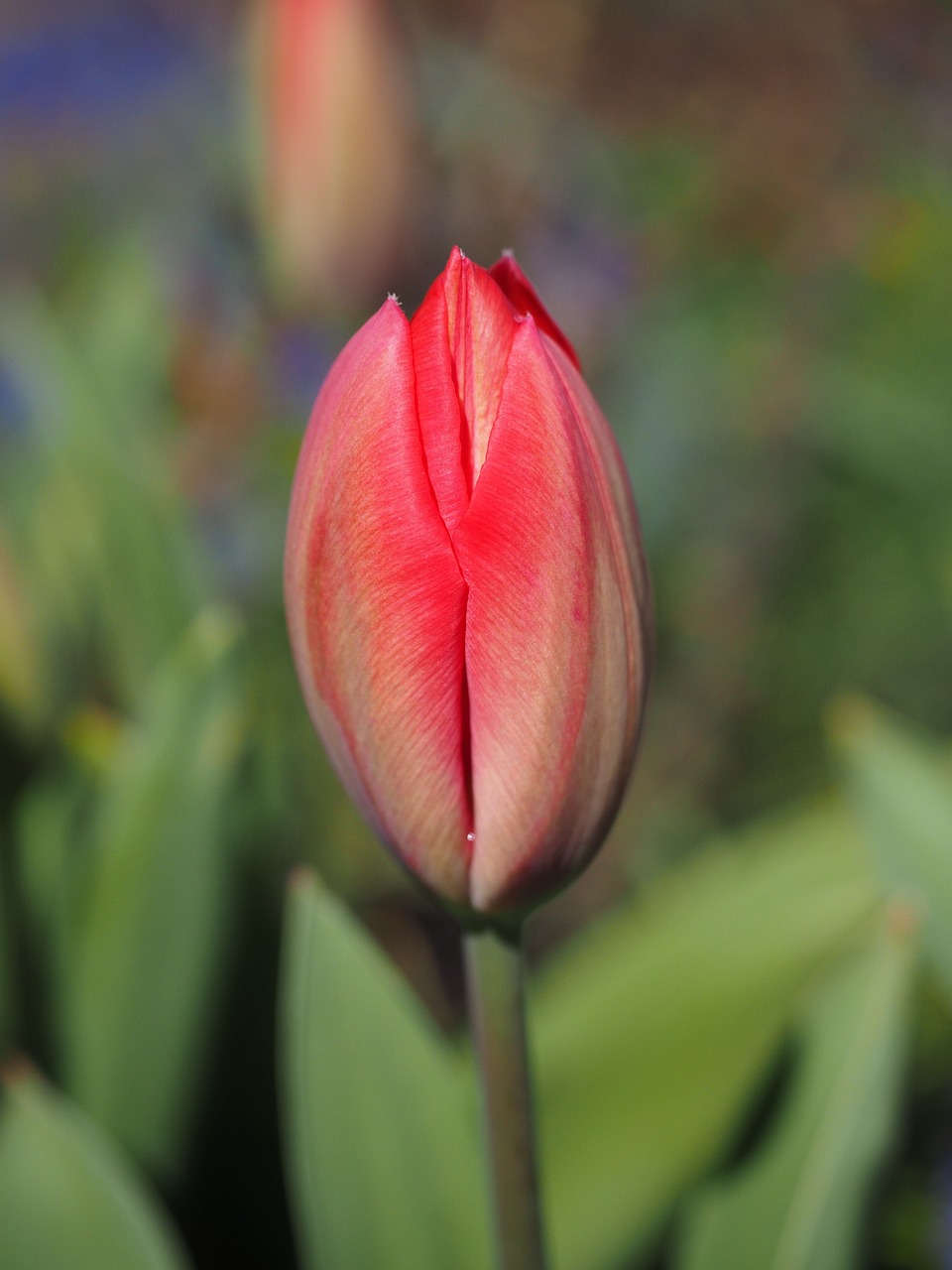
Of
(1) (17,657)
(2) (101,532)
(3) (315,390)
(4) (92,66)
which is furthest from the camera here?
(4) (92,66)

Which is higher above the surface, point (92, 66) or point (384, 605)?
point (92, 66)

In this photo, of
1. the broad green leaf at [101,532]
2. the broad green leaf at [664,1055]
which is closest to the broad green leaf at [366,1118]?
the broad green leaf at [664,1055]

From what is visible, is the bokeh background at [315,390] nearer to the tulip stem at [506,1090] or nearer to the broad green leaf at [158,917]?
the broad green leaf at [158,917]

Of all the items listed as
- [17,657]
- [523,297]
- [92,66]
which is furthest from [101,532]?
[92,66]

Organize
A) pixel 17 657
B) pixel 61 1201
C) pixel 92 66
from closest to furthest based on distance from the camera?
1. pixel 61 1201
2. pixel 17 657
3. pixel 92 66

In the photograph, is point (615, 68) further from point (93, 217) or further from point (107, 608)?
point (107, 608)

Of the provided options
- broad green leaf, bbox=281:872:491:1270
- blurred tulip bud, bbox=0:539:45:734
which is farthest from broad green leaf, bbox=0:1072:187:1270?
blurred tulip bud, bbox=0:539:45:734

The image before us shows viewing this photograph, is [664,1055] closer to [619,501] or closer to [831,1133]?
[831,1133]

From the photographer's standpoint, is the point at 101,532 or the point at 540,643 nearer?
the point at 540,643
